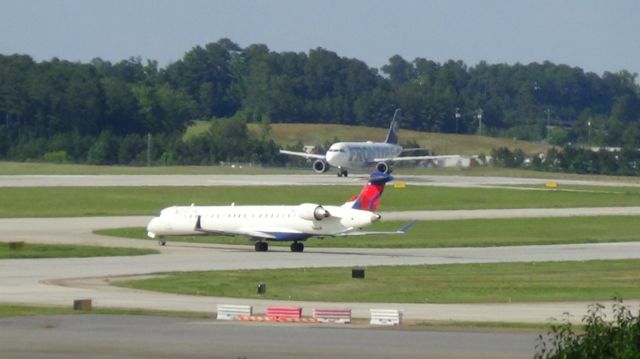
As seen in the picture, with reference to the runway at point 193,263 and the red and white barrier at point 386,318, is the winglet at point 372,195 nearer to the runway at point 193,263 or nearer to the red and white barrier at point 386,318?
the runway at point 193,263

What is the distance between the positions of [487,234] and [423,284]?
29479 millimetres

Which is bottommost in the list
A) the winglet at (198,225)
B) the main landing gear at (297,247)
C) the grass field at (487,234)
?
the grass field at (487,234)

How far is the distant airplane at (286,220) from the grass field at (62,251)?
3228 millimetres

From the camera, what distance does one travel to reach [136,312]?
38375mm

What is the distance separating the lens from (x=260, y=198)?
339ft

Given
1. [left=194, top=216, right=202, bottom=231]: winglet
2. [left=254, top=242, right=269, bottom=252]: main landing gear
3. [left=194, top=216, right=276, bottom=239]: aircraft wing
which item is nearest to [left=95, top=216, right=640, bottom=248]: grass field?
[left=254, top=242, right=269, bottom=252]: main landing gear

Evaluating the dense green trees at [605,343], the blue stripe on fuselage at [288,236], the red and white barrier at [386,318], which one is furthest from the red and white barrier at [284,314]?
the blue stripe on fuselage at [288,236]

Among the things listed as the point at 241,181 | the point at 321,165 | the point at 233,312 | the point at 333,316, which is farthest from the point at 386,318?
the point at 321,165

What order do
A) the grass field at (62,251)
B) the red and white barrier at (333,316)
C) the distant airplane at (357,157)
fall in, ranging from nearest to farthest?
the red and white barrier at (333,316)
the grass field at (62,251)
the distant airplane at (357,157)

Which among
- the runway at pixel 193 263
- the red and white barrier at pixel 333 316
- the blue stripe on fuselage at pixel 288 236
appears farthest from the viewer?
the blue stripe on fuselage at pixel 288 236

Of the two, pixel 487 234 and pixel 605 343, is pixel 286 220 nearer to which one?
pixel 487 234

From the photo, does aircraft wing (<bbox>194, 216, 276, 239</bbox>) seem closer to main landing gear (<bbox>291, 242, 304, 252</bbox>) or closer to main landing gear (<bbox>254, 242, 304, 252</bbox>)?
main landing gear (<bbox>254, 242, 304, 252</bbox>)

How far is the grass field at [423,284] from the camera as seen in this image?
4453 cm

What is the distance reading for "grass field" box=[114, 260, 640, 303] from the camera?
4453 cm
